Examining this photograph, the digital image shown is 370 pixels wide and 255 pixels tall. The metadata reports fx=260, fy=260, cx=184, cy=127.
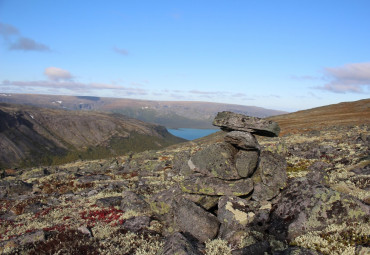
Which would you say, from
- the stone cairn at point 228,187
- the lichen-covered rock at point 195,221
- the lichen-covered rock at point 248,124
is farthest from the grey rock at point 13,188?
the lichen-covered rock at point 248,124

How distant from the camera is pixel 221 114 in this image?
1766 centimetres

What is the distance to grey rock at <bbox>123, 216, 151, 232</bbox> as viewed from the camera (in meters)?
15.2

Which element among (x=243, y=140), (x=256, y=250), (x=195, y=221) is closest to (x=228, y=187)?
(x=195, y=221)

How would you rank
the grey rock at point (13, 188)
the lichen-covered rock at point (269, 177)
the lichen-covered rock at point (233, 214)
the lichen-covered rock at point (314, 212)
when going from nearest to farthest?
the lichen-covered rock at point (314, 212)
the lichen-covered rock at point (233, 214)
the lichen-covered rock at point (269, 177)
the grey rock at point (13, 188)

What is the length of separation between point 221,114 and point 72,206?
15.0 m

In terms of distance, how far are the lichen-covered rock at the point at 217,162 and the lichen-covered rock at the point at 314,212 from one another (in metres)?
3.81

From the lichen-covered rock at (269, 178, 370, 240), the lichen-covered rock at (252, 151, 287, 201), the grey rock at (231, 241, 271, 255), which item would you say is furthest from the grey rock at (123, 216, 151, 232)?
the lichen-covered rock at (269, 178, 370, 240)

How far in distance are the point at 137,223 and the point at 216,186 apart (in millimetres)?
5316

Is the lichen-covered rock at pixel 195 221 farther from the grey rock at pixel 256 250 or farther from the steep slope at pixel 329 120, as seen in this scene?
the steep slope at pixel 329 120

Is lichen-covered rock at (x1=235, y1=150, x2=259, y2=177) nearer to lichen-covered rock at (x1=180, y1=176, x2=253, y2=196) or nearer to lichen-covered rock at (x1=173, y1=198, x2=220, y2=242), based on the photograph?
lichen-covered rock at (x1=180, y1=176, x2=253, y2=196)

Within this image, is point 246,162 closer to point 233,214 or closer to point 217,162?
point 217,162

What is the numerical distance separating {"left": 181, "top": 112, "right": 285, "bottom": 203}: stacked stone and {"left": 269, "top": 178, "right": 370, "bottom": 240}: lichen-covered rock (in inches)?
97.1

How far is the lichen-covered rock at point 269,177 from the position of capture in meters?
14.7

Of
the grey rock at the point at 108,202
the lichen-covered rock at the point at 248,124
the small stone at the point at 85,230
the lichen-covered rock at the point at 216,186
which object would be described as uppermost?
the lichen-covered rock at the point at 248,124
